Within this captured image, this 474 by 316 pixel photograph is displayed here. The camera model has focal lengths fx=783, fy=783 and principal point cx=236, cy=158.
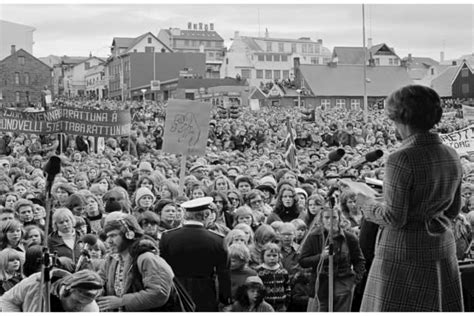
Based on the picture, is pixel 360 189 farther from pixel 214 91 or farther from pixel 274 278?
pixel 214 91

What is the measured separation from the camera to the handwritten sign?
34.1 ft

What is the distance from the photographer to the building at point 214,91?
2037 inches

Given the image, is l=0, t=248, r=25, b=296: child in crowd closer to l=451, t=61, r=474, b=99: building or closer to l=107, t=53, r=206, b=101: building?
l=107, t=53, r=206, b=101: building

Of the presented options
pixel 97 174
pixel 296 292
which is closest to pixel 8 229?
pixel 296 292

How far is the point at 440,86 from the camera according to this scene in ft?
241

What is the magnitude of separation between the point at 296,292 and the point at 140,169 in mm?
7067

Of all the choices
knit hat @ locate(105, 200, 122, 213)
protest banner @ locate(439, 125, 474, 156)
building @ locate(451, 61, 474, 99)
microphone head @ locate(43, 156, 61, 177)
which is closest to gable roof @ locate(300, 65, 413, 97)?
building @ locate(451, 61, 474, 99)

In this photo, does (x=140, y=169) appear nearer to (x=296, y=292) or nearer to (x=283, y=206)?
(x=283, y=206)

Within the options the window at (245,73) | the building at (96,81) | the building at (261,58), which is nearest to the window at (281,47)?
the building at (261,58)

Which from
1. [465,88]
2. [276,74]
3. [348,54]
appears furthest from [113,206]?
[348,54]

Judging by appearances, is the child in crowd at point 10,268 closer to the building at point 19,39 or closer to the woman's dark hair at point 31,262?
the woman's dark hair at point 31,262

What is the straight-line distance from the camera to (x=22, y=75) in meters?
71.1

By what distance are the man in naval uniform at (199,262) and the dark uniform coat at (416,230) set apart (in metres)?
1.95

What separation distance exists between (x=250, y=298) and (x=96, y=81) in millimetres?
88078
